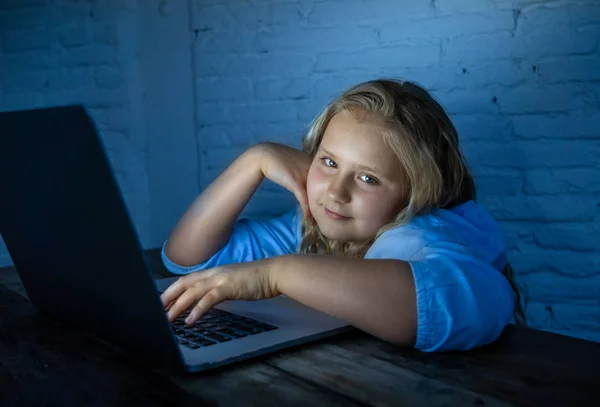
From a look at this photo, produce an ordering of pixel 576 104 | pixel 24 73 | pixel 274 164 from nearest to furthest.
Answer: pixel 274 164 → pixel 576 104 → pixel 24 73

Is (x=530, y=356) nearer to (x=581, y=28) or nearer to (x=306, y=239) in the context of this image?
(x=306, y=239)

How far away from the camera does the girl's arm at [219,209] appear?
4.23 ft

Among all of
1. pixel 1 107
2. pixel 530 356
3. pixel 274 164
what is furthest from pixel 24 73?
pixel 530 356

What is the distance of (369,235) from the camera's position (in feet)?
3.58

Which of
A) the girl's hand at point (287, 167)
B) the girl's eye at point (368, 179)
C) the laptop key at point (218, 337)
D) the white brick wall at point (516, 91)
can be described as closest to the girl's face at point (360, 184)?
the girl's eye at point (368, 179)

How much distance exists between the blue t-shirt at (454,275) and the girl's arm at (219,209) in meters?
0.37

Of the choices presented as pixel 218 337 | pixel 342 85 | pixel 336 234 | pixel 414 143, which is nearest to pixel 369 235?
pixel 336 234

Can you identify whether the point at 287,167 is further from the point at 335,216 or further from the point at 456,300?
the point at 456,300

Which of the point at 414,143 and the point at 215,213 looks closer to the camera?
the point at 414,143

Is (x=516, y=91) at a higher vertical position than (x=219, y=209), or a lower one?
higher

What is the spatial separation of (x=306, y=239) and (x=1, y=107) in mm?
1263

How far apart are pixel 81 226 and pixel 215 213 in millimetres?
655

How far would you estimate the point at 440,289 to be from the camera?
784mm

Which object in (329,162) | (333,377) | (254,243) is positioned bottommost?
(254,243)
